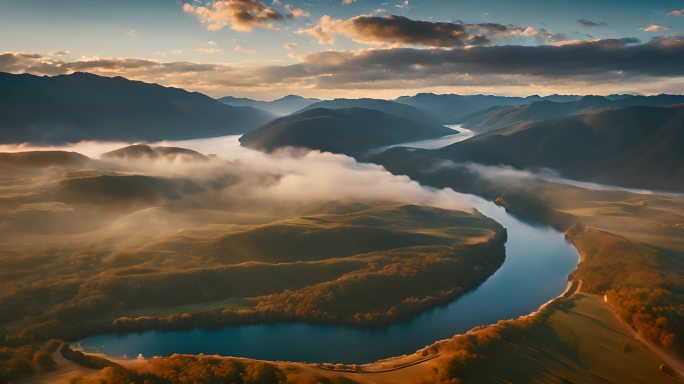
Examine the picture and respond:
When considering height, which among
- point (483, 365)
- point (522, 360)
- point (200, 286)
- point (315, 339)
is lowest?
point (315, 339)

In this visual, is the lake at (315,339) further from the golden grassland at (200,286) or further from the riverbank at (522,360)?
the riverbank at (522,360)

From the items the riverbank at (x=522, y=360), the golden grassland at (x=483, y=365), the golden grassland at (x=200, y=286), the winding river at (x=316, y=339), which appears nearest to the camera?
the golden grassland at (x=483, y=365)

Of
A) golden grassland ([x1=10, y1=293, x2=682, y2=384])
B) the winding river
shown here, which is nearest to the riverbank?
golden grassland ([x1=10, y1=293, x2=682, y2=384])

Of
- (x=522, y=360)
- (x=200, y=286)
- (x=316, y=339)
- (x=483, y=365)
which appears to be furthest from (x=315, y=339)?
(x=522, y=360)

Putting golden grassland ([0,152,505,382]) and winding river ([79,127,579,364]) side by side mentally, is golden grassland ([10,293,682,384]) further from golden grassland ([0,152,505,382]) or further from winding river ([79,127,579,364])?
golden grassland ([0,152,505,382])

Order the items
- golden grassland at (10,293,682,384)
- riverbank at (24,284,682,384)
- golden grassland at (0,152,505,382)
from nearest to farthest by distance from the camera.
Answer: golden grassland at (10,293,682,384) → riverbank at (24,284,682,384) → golden grassland at (0,152,505,382)

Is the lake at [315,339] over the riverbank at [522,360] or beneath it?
beneath

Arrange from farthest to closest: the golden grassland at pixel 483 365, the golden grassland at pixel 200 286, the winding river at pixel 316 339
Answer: the golden grassland at pixel 200 286 < the winding river at pixel 316 339 < the golden grassland at pixel 483 365

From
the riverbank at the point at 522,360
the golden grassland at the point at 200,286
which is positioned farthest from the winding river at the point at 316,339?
the riverbank at the point at 522,360

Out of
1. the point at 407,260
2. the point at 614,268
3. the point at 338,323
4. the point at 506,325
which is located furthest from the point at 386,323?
the point at 614,268

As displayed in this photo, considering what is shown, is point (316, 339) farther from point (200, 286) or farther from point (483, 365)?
point (200, 286)

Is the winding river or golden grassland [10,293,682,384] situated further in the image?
the winding river

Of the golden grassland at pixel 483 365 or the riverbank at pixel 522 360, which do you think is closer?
the golden grassland at pixel 483 365
